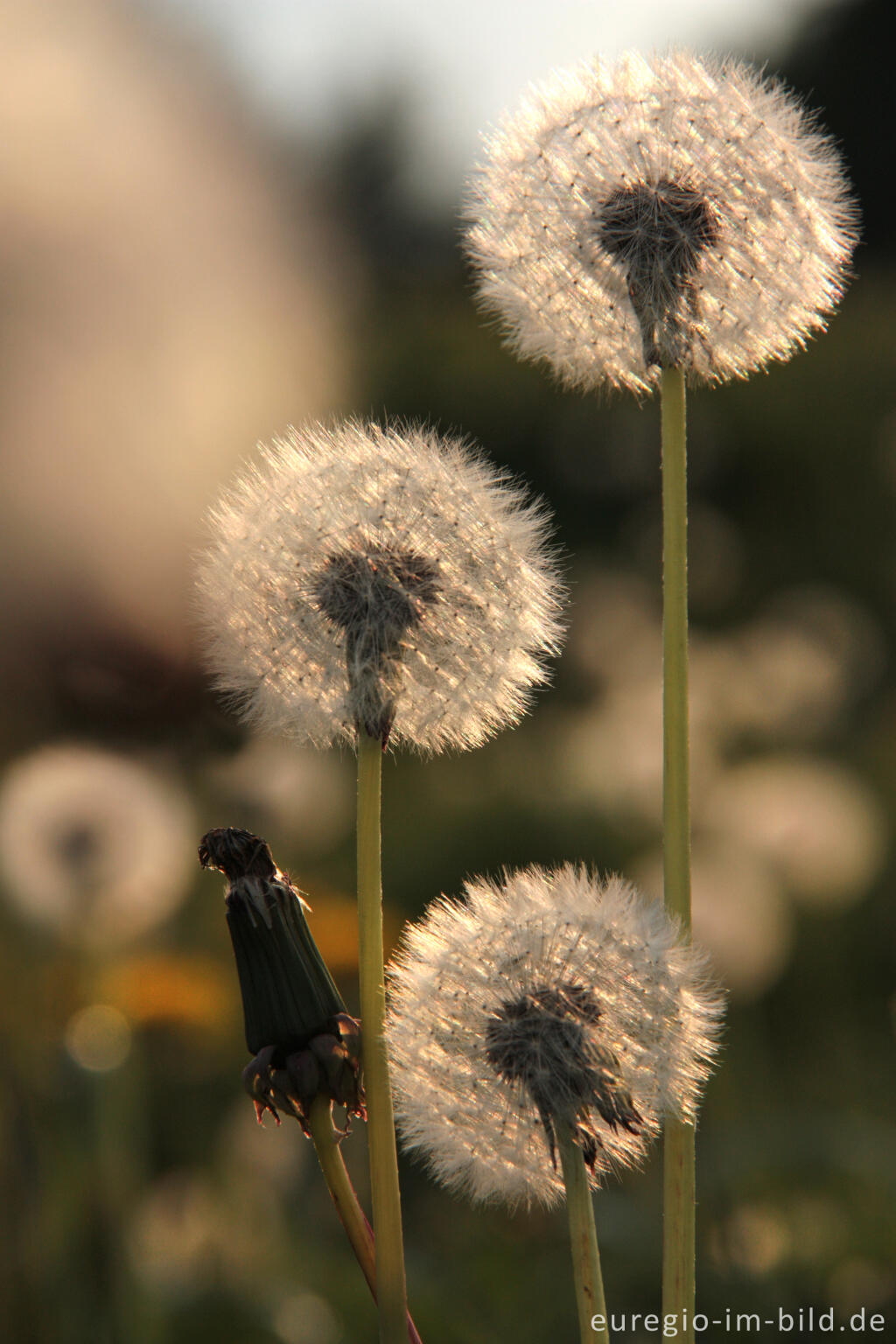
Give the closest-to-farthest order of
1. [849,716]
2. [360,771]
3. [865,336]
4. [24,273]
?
1. [360,771]
2. [849,716]
3. [24,273]
4. [865,336]

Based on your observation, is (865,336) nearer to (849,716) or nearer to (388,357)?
(388,357)

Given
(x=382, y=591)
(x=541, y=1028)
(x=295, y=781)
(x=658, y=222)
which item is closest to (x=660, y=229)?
(x=658, y=222)

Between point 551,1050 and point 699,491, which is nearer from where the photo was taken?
point 551,1050

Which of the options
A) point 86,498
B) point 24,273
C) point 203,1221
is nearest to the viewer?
point 203,1221

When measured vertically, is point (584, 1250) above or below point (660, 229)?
below

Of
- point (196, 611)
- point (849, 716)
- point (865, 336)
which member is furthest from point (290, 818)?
point (865, 336)

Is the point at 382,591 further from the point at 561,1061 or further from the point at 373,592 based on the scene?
the point at 561,1061

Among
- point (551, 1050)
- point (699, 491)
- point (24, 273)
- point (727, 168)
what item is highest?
point (699, 491)
